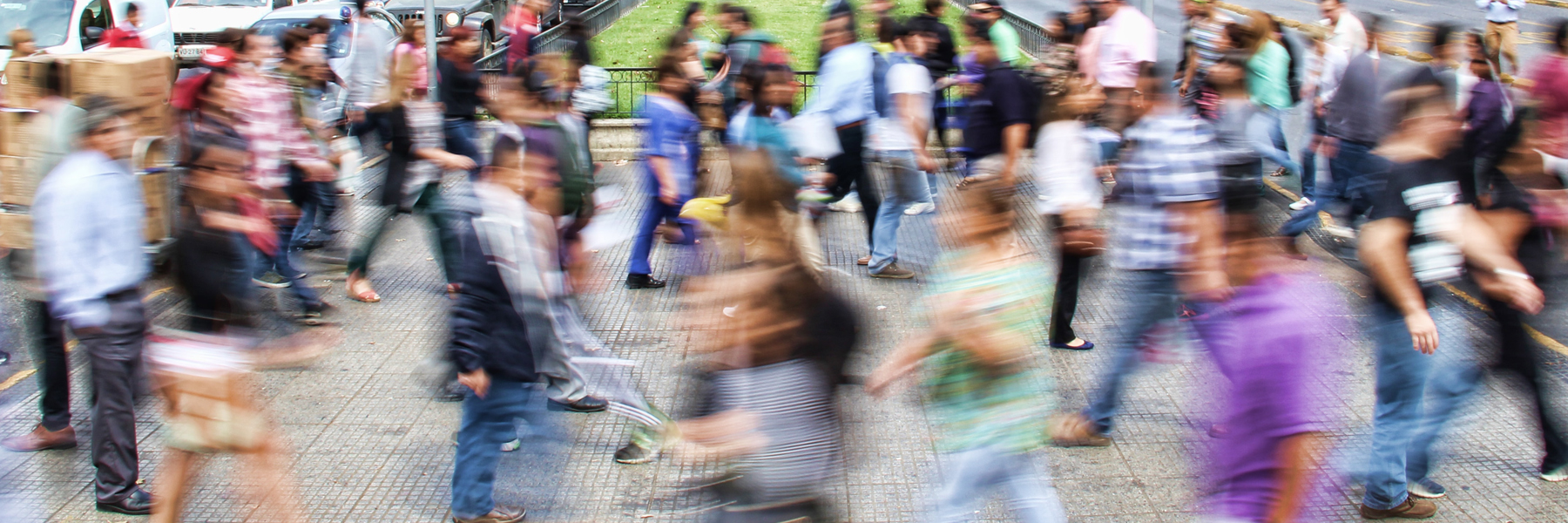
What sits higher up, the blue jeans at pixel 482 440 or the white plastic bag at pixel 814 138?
the white plastic bag at pixel 814 138

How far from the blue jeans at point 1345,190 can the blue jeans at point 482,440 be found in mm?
5288

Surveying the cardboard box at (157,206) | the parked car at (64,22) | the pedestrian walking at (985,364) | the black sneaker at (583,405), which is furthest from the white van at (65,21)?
the pedestrian walking at (985,364)

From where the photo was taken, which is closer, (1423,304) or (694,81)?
(1423,304)

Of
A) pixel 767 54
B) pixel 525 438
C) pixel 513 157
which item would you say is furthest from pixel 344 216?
pixel 513 157

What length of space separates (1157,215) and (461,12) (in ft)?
48.0

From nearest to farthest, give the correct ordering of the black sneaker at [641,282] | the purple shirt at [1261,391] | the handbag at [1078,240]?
the purple shirt at [1261,391] < the handbag at [1078,240] < the black sneaker at [641,282]

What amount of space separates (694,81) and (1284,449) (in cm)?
647

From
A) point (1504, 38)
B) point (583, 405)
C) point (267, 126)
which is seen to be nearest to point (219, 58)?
point (267, 126)

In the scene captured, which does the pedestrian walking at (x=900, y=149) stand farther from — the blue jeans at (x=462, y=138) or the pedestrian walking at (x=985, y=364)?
the pedestrian walking at (x=985, y=364)

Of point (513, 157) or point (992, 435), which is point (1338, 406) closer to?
point (992, 435)

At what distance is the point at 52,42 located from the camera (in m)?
14.4

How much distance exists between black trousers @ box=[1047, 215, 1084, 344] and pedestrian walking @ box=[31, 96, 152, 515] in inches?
159

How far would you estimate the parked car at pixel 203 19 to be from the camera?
17.5m

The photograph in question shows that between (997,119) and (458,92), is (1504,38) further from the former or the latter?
(458,92)
